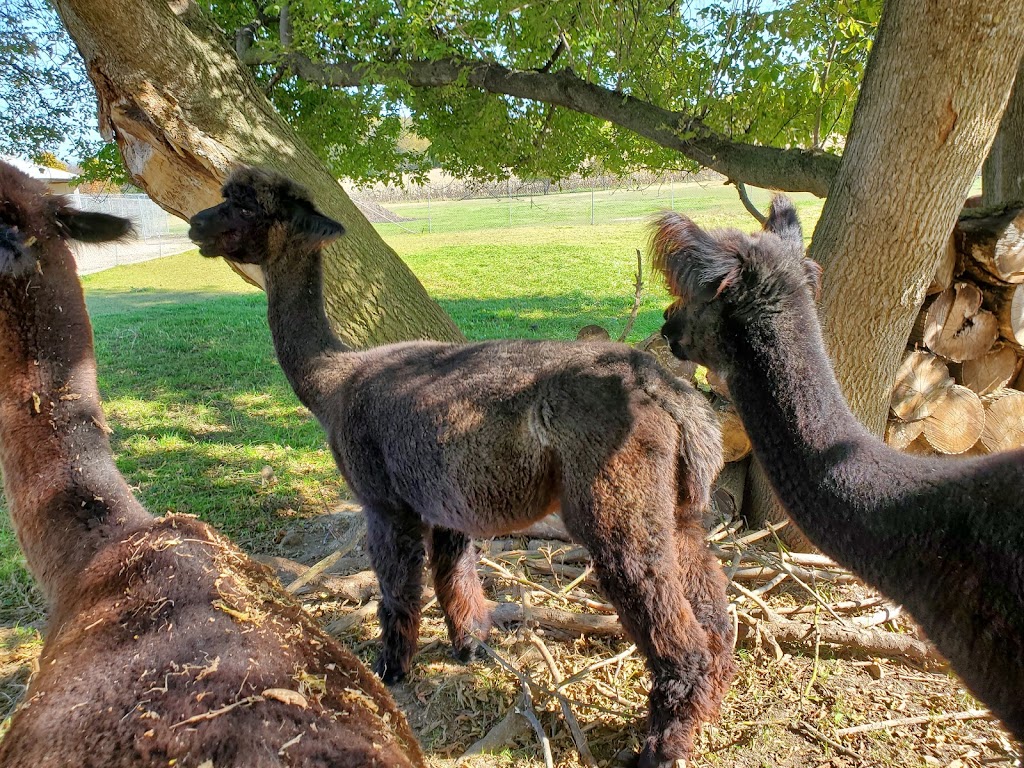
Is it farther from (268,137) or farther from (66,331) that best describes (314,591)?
(268,137)

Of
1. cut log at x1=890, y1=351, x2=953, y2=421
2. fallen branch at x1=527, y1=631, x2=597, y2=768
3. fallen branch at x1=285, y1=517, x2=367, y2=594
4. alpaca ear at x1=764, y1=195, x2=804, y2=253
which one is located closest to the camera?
alpaca ear at x1=764, y1=195, x2=804, y2=253

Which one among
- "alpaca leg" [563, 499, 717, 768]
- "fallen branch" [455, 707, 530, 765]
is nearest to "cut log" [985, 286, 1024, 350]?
"alpaca leg" [563, 499, 717, 768]

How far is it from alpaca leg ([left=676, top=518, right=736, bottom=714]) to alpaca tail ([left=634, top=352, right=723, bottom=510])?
0.23 meters

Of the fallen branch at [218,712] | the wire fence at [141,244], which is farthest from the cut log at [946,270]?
the wire fence at [141,244]

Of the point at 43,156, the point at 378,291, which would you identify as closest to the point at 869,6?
the point at 378,291

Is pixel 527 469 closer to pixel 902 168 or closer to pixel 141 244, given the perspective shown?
pixel 902 168

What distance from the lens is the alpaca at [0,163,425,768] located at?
1781mm

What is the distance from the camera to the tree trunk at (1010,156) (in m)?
5.18

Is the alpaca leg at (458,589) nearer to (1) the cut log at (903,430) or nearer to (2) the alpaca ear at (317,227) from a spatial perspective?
(2) the alpaca ear at (317,227)

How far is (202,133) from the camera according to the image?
5.00m

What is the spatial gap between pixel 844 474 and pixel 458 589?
8.32ft

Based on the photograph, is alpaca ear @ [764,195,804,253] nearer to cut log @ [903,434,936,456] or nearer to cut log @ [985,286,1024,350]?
cut log @ [985,286,1024,350]

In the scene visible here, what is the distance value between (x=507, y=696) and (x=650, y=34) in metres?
5.93

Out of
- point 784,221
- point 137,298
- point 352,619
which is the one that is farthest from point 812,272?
point 137,298
